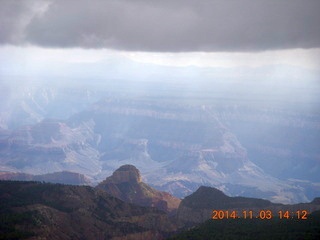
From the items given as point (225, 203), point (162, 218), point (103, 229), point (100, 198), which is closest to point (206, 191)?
point (225, 203)

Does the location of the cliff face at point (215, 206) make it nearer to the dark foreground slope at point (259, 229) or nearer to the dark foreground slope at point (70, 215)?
the dark foreground slope at point (70, 215)

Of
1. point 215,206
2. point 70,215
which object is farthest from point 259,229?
point 215,206

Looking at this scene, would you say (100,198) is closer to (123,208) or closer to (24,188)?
(123,208)

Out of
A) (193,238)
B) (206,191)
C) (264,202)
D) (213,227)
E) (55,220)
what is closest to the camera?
(193,238)

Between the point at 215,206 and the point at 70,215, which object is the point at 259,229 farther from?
the point at 215,206

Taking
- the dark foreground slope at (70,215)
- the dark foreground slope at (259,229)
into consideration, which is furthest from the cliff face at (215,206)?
the dark foreground slope at (259,229)

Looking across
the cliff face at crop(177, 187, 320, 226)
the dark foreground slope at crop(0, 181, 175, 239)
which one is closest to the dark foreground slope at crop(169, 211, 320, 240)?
the dark foreground slope at crop(0, 181, 175, 239)
